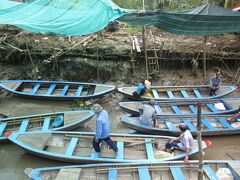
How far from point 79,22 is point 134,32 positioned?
5.99 m

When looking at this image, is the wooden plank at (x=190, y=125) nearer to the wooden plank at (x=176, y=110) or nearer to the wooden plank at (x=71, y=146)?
the wooden plank at (x=176, y=110)

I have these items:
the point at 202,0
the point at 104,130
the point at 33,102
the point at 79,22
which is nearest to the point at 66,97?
the point at 33,102

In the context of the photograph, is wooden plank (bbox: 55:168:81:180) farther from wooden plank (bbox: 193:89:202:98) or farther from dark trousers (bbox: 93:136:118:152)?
wooden plank (bbox: 193:89:202:98)

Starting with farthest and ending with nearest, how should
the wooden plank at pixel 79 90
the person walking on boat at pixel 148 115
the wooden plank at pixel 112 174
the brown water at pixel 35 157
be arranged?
the wooden plank at pixel 79 90 → the person walking on boat at pixel 148 115 → the brown water at pixel 35 157 → the wooden plank at pixel 112 174

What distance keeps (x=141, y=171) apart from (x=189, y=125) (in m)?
Result: 3.00

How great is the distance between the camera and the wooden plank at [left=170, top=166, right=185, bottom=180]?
6.52m

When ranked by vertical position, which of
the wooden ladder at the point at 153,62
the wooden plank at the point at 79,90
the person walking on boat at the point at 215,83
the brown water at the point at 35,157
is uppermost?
the wooden ladder at the point at 153,62

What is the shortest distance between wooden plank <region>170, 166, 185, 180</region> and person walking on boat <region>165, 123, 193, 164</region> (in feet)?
0.99

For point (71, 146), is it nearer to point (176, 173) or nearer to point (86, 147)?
point (86, 147)

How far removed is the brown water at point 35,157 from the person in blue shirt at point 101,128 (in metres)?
1.47

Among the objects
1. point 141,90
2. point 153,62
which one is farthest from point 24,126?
point 153,62

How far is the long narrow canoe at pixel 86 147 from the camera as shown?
24.5 ft

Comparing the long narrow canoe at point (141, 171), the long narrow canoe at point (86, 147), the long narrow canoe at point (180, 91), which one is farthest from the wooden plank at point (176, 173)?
the long narrow canoe at point (180, 91)

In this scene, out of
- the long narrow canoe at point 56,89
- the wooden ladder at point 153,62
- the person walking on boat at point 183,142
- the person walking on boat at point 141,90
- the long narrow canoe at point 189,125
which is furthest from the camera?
the wooden ladder at point 153,62
